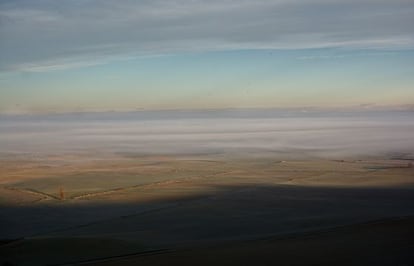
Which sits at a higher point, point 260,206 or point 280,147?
point 280,147

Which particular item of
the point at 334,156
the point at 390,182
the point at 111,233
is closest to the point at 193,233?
the point at 111,233

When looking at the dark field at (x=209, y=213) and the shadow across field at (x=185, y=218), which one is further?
the shadow across field at (x=185, y=218)

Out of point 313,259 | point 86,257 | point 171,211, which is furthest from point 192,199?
point 313,259

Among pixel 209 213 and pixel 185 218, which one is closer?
pixel 185 218

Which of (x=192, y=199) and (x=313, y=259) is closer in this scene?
(x=313, y=259)

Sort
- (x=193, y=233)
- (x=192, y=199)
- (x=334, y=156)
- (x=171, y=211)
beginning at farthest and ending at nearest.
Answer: (x=334, y=156) < (x=192, y=199) < (x=171, y=211) < (x=193, y=233)

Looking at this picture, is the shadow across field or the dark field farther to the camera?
the shadow across field

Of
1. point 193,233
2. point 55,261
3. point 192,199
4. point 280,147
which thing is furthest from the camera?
point 280,147

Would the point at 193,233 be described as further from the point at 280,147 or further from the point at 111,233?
the point at 280,147
